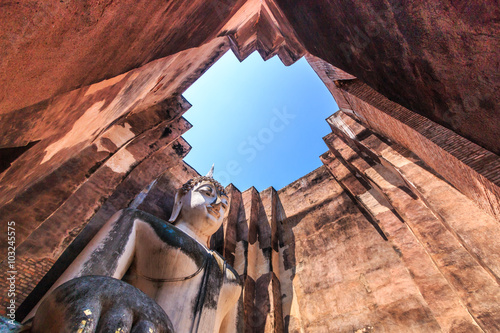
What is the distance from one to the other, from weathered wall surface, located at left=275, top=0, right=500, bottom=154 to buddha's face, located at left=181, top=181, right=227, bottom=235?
303cm

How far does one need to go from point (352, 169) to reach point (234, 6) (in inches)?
169

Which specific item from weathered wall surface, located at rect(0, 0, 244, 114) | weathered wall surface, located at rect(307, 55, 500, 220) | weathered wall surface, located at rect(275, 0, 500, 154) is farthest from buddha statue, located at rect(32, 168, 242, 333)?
weathered wall surface, located at rect(307, 55, 500, 220)

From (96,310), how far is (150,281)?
177cm

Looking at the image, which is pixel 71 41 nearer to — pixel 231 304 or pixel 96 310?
pixel 96 310

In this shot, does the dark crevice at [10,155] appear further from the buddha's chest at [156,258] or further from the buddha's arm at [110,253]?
the buddha's chest at [156,258]

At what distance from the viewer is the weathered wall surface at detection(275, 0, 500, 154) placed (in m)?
1.00

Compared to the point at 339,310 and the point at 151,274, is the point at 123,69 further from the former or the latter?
the point at 339,310

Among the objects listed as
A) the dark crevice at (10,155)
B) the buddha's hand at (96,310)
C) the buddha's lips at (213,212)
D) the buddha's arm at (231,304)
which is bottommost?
the buddha's hand at (96,310)

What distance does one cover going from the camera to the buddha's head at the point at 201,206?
391 centimetres

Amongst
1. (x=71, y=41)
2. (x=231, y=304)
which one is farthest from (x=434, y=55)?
(x=231, y=304)

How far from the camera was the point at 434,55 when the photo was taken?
1.19 m

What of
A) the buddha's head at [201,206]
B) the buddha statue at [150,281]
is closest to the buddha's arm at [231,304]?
the buddha statue at [150,281]

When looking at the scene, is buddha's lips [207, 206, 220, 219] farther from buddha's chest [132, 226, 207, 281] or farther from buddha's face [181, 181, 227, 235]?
buddha's chest [132, 226, 207, 281]

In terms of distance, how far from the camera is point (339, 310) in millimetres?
4172
